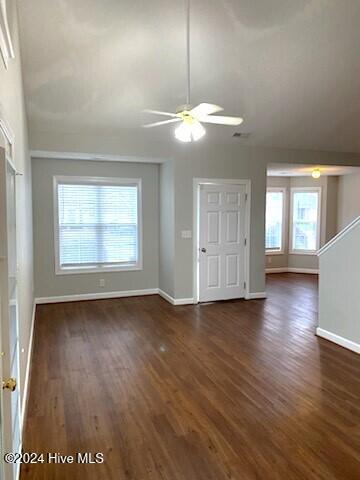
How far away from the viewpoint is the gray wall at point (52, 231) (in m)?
5.79

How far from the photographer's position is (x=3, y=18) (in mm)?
1496

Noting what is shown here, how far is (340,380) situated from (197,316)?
7.75ft

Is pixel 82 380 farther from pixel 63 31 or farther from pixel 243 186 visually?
pixel 243 186

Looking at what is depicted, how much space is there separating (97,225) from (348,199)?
20.1ft

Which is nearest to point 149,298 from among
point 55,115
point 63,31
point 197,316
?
point 197,316

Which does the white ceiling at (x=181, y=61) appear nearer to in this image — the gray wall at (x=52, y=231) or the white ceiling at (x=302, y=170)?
the gray wall at (x=52, y=231)

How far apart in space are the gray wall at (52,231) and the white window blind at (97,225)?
0.58 feet

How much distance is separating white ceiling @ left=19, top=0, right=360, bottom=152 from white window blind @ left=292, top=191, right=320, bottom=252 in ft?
12.6

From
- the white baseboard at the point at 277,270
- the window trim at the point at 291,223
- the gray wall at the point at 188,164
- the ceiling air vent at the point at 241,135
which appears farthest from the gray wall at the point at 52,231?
the window trim at the point at 291,223

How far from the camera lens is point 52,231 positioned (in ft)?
19.3

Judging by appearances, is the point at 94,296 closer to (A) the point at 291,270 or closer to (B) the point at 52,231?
(B) the point at 52,231

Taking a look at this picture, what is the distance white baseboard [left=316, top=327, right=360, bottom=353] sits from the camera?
3.87 metres

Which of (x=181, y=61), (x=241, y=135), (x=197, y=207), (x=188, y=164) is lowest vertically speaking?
(x=197, y=207)

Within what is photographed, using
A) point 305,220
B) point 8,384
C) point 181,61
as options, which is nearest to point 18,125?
point 181,61
